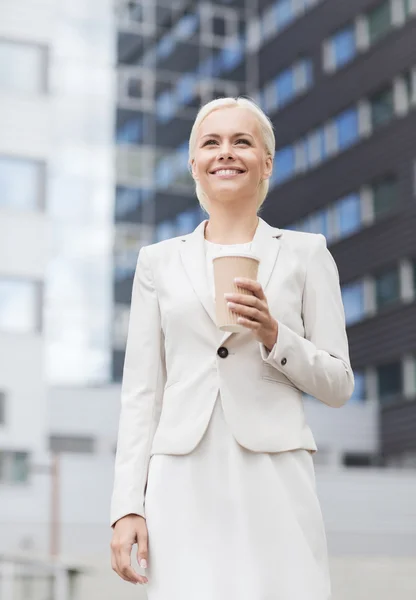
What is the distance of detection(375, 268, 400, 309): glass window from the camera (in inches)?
1072

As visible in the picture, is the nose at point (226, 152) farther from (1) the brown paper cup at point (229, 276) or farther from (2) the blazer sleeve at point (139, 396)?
(1) the brown paper cup at point (229, 276)

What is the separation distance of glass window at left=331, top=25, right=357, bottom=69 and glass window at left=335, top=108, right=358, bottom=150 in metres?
1.33

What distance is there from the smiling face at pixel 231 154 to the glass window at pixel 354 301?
2586 centimetres

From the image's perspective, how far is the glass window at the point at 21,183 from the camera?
22.1m

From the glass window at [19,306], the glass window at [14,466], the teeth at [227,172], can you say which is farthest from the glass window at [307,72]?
the teeth at [227,172]

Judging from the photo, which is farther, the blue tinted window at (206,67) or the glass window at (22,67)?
the blue tinted window at (206,67)

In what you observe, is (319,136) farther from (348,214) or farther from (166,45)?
(166,45)

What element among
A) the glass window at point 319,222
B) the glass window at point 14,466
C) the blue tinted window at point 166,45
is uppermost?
the blue tinted window at point 166,45

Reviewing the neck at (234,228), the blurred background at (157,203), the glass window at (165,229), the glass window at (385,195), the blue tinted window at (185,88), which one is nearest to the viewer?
the neck at (234,228)

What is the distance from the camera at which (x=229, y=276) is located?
2207 mm

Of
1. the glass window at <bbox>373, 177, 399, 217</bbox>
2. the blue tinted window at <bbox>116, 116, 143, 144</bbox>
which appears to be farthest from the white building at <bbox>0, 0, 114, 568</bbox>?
the glass window at <bbox>373, 177, 399, 217</bbox>

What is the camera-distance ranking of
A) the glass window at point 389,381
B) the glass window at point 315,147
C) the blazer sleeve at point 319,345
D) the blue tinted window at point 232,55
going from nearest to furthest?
1. the blazer sleeve at point 319,345
2. the glass window at point 389,381
3. the glass window at point 315,147
4. the blue tinted window at point 232,55

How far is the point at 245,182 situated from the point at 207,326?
0.33 meters

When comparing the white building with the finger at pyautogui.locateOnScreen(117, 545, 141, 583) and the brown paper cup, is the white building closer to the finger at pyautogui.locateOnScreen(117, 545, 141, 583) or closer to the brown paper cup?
the finger at pyautogui.locateOnScreen(117, 545, 141, 583)
